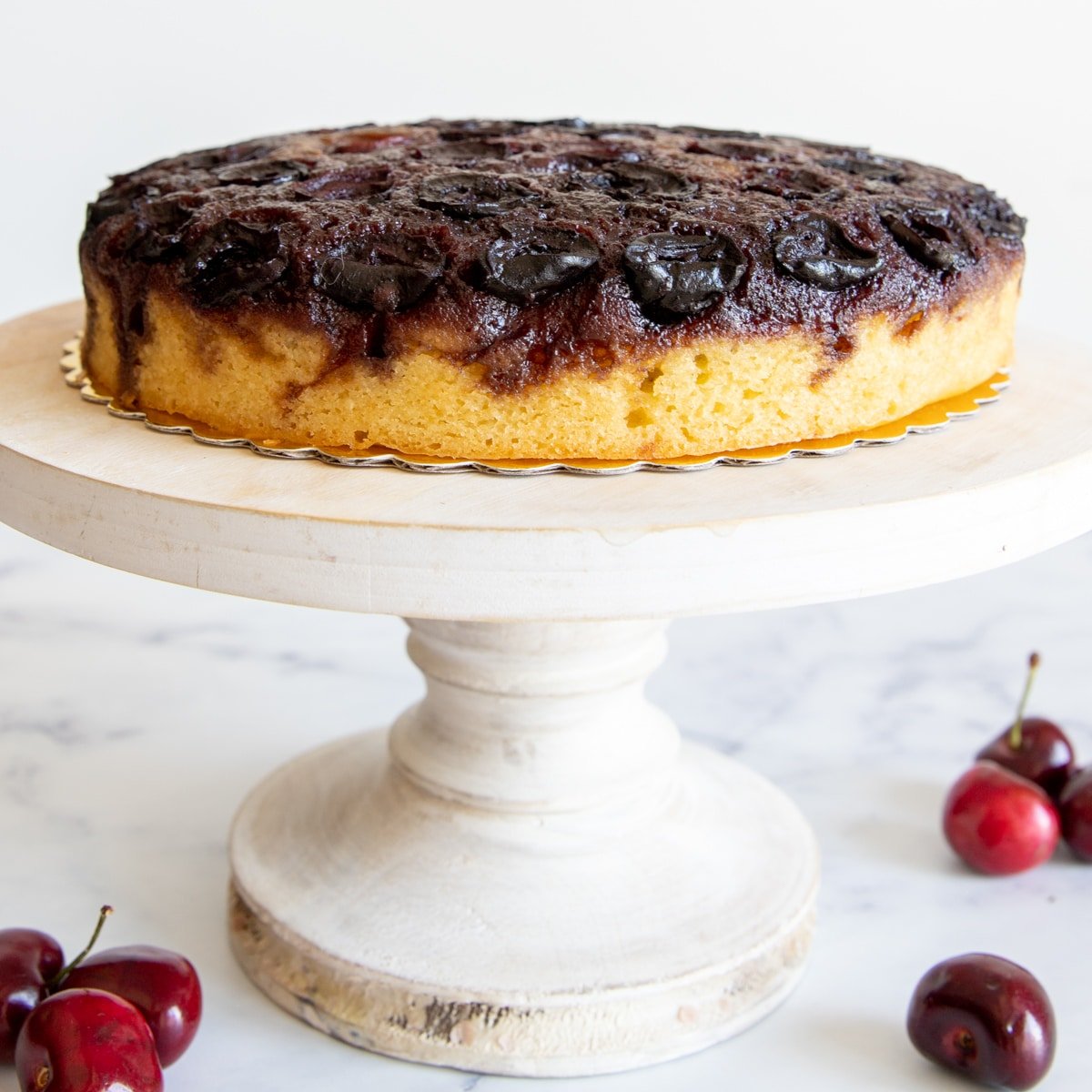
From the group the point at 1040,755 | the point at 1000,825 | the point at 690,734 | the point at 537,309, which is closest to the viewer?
the point at 537,309

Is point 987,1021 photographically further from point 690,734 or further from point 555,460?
point 690,734

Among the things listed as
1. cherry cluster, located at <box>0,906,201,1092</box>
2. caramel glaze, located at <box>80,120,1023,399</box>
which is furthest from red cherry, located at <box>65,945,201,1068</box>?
A: caramel glaze, located at <box>80,120,1023,399</box>

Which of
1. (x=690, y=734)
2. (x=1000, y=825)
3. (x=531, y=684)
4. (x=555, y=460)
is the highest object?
(x=555, y=460)

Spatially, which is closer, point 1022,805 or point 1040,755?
point 1022,805

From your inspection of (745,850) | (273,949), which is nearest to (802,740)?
(745,850)

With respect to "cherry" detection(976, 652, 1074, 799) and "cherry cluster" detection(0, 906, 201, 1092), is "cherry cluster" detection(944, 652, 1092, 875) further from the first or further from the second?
Result: "cherry cluster" detection(0, 906, 201, 1092)

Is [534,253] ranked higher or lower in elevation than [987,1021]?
higher

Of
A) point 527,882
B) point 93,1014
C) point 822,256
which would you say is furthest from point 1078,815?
point 93,1014

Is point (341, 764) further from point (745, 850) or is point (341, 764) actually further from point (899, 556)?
point (899, 556)
